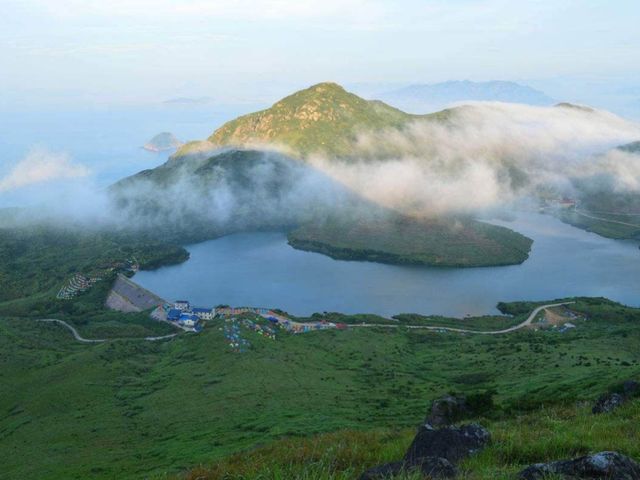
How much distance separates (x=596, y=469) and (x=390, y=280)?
13616 cm

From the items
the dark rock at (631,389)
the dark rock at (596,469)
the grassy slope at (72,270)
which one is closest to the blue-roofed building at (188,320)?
the grassy slope at (72,270)

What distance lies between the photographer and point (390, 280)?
5605 inches

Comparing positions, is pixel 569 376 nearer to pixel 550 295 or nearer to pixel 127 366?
pixel 127 366

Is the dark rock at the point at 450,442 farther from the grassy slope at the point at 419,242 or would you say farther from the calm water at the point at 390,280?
the grassy slope at the point at 419,242

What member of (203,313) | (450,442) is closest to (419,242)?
A: (203,313)

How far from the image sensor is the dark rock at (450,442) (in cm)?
1059

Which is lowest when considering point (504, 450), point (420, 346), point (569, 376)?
point (420, 346)

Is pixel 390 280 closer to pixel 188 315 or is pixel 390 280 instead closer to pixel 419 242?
pixel 419 242

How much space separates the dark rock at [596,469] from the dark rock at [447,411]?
606 inches

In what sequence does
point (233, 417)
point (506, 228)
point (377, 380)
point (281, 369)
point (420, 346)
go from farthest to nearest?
point (506, 228) → point (420, 346) → point (281, 369) → point (377, 380) → point (233, 417)

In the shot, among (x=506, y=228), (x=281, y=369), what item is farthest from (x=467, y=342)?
(x=506, y=228)

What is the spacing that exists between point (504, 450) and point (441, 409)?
13704mm

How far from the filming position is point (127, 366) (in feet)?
224

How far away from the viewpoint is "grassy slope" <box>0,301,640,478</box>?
37656 mm
